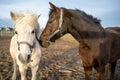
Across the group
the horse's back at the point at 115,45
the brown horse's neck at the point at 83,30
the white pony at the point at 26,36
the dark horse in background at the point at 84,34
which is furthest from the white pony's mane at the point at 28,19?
the horse's back at the point at 115,45

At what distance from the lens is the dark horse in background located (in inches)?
233

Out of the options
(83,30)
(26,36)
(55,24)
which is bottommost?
(26,36)

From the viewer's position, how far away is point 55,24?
5.92 metres

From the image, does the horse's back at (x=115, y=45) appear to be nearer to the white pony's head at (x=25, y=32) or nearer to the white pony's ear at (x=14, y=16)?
the white pony's head at (x=25, y=32)

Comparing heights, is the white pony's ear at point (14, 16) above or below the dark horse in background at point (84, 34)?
above

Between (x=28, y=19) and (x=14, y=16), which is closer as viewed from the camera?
(x=28, y=19)

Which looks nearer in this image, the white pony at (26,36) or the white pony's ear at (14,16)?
the white pony at (26,36)

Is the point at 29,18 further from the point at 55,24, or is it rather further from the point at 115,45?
the point at 115,45

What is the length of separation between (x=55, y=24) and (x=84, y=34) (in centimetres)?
80

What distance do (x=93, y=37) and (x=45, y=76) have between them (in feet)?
9.48

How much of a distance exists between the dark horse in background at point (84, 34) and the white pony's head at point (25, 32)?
291 millimetres

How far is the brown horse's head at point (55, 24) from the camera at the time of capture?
5881 millimetres

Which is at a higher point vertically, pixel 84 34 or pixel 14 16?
pixel 14 16

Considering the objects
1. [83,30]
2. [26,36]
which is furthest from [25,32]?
[83,30]
